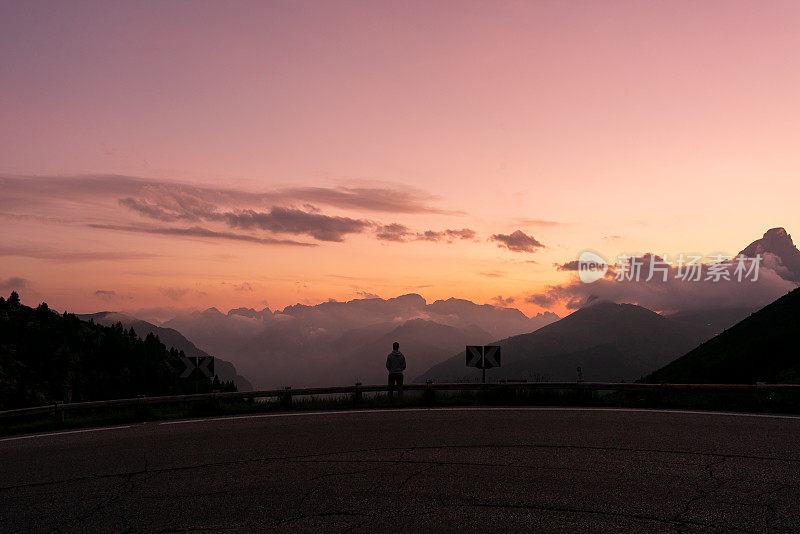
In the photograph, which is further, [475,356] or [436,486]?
[475,356]

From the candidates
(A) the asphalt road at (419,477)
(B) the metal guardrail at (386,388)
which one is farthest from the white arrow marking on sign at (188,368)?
(A) the asphalt road at (419,477)

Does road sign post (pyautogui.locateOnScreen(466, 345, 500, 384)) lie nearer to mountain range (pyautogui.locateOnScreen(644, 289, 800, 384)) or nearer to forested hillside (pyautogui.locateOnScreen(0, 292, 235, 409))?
mountain range (pyautogui.locateOnScreen(644, 289, 800, 384))

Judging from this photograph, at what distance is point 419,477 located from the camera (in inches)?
315

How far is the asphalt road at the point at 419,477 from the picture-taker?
21.1 ft

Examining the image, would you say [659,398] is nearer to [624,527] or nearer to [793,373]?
[624,527]

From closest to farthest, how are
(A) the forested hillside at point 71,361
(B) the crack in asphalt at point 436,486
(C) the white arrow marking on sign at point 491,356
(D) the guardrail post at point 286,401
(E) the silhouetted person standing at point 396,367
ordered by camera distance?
(B) the crack in asphalt at point 436,486 → (D) the guardrail post at point 286,401 → (E) the silhouetted person standing at point 396,367 → (C) the white arrow marking on sign at point 491,356 → (A) the forested hillside at point 71,361

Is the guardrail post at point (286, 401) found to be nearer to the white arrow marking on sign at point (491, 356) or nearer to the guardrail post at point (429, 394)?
→ the guardrail post at point (429, 394)

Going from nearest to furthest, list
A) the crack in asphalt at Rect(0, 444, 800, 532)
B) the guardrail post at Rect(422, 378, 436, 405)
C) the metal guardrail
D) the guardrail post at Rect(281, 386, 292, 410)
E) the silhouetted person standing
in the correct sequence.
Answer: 1. the crack in asphalt at Rect(0, 444, 800, 532)
2. the metal guardrail
3. the guardrail post at Rect(281, 386, 292, 410)
4. the guardrail post at Rect(422, 378, 436, 405)
5. the silhouetted person standing

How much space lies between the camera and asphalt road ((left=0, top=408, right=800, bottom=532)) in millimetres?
6422

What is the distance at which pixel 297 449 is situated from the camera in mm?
10258

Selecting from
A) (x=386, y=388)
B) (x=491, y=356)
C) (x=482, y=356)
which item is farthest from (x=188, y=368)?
(x=491, y=356)

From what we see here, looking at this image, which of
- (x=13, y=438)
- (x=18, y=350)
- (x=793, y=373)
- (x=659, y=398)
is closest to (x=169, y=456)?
(x=13, y=438)

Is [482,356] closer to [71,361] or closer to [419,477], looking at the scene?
[419,477]

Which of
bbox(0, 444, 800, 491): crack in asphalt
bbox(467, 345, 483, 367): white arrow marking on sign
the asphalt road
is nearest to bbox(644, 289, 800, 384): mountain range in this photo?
bbox(467, 345, 483, 367): white arrow marking on sign
